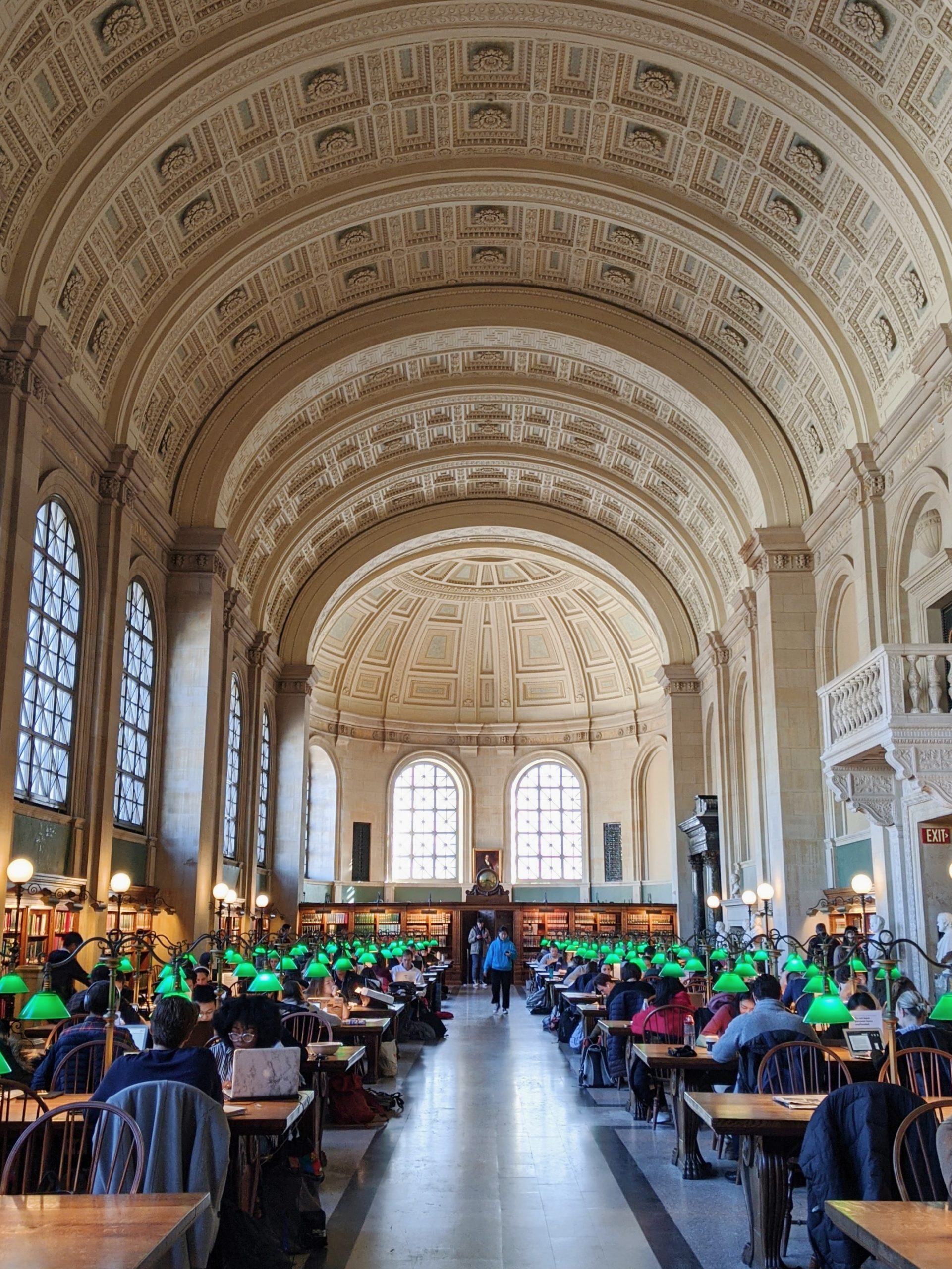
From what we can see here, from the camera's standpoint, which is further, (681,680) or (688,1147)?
(681,680)

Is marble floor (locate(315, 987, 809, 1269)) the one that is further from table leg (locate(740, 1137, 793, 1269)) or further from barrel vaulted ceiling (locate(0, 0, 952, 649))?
barrel vaulted ceiling (locate(0, 0, 952, 649))

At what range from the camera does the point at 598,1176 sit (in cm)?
957

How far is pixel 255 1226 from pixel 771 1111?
9.92ft

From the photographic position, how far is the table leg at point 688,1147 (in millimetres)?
9445

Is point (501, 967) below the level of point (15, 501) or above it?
below

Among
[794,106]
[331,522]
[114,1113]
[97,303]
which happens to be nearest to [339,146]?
[97,303]

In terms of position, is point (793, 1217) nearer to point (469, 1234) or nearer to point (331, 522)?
point (469, 1234)

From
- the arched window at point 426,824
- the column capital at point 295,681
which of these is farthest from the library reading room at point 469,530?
the arched window at point 426,824

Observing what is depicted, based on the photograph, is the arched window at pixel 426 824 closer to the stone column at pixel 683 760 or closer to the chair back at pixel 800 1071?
the stone column at pixel 683 760

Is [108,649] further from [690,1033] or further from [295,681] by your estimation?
[295,681]

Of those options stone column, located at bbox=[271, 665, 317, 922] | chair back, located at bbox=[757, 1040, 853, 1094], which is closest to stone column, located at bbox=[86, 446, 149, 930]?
chair back, located at bbox=[757, 1040, 853, 1094]

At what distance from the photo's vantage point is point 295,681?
1175 inches

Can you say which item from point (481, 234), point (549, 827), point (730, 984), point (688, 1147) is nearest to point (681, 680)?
point (549, 827)

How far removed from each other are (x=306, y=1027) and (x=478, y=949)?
24.2 meters
